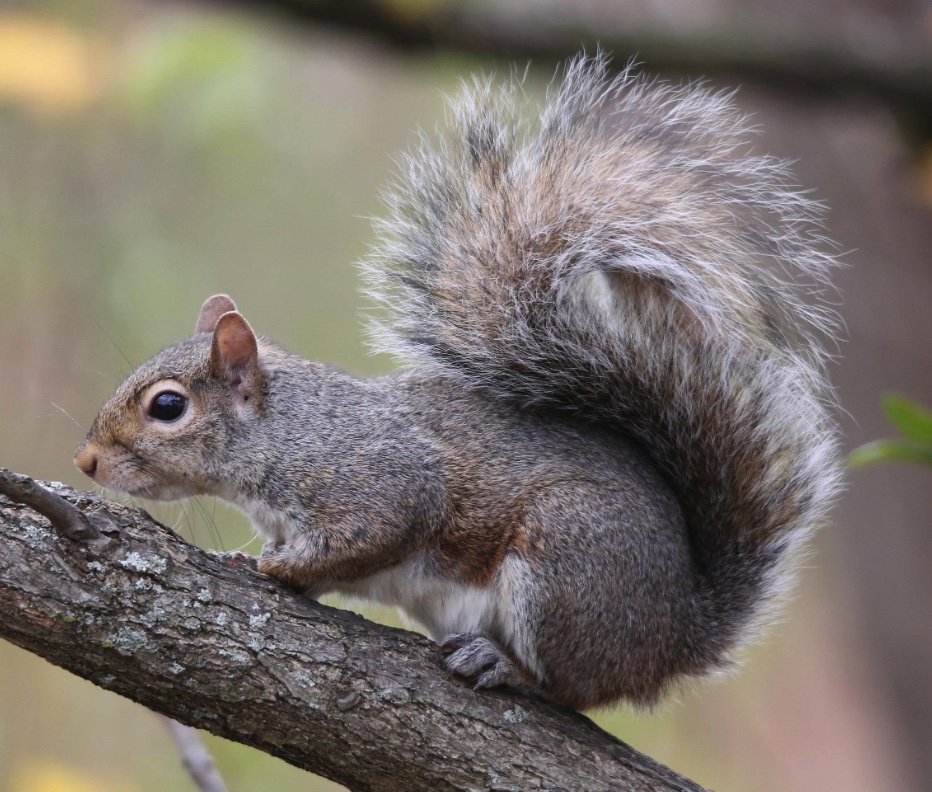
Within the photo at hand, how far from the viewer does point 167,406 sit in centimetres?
259

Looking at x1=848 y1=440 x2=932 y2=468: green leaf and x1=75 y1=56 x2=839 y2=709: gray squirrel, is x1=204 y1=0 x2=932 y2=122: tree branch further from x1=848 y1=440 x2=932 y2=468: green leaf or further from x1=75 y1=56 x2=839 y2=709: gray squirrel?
x1=848 y1=440 x2=932 y2=468: green leaf

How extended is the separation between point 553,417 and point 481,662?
0.68m

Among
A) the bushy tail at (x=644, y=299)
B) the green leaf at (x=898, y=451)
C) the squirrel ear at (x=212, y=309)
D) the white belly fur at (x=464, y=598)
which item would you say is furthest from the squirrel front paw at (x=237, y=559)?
the green leaf at (x=898, y=451)

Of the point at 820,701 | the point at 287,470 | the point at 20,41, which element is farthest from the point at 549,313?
the point at 820,701

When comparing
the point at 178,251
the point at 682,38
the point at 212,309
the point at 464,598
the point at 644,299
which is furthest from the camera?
the point at 178,251

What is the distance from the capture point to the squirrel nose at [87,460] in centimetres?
251

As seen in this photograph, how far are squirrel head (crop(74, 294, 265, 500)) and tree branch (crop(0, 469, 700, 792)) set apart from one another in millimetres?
427

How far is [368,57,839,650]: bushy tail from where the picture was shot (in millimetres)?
2592

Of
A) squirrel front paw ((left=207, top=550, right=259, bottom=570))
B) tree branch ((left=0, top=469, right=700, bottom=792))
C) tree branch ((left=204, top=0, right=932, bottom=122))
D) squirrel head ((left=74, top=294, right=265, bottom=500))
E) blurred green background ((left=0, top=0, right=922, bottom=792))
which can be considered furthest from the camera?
tree branch ((left=204, top=0, right=932, bottom=122))

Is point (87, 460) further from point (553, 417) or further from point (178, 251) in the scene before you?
point (178, 251)

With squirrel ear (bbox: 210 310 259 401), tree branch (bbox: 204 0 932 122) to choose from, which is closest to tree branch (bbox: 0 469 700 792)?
squirrel ear (bbox: 210 310 259 401)

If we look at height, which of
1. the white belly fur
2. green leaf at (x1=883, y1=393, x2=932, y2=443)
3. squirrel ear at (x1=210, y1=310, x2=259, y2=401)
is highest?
green leaf at (x1=883, y1=393, x2=932, y2=443)

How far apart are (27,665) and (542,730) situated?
2.31 m

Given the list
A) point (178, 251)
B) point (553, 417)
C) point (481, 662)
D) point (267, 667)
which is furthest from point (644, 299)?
point (178, 251)
